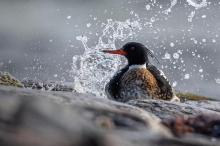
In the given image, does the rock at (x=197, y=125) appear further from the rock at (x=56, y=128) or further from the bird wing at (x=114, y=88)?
the bird wing at (x=114, y=88)

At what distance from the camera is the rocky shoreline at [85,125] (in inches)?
213

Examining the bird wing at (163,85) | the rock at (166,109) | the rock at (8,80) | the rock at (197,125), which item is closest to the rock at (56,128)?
the rock at (197,125)

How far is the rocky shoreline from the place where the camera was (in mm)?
5406

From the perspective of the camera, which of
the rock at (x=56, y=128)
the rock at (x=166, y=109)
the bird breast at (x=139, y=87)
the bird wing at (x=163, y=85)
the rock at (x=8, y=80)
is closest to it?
the rock at (x=56, y=128)

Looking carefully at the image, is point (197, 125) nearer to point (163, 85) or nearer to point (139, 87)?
point (139, 87)

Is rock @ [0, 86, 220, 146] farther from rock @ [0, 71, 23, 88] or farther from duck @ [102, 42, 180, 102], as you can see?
rock @ [0, 71, 23, 88]

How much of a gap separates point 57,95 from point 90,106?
4.88ft

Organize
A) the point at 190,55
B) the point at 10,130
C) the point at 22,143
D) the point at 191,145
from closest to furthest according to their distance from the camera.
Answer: the point at 22,143, the point at 10,130, the point at 191,145, the point at 190,55

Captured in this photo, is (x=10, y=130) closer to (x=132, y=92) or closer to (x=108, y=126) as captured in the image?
(x=108, y=126)

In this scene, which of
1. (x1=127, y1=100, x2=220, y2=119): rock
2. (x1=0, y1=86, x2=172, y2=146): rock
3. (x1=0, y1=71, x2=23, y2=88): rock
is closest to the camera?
(x1=0, y1=86, x2=172, y2=146): rock

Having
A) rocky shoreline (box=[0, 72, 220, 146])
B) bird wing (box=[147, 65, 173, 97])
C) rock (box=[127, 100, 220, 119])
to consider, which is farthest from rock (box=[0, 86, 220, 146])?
bird wing (box=[147, 65, 173, 97])

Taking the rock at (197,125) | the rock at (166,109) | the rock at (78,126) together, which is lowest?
the rock at (166,109)

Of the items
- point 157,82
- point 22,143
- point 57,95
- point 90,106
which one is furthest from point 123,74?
point 22,143

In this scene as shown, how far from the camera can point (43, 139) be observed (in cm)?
534
